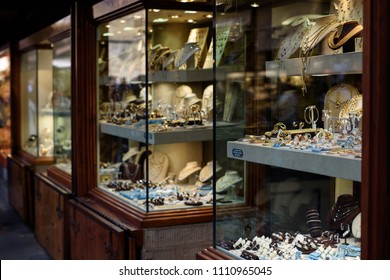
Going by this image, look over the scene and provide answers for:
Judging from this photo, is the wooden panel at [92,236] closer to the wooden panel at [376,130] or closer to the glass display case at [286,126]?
the glass display case at [286,126]

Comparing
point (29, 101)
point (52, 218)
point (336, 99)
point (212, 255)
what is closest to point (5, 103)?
point (29, 101)

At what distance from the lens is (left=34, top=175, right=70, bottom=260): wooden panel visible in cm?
430

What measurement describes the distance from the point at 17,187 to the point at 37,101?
0.97 metres

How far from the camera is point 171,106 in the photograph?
341 centimetres

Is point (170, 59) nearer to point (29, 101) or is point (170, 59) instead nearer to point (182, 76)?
point (182, 76)

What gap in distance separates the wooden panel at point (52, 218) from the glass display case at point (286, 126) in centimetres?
198

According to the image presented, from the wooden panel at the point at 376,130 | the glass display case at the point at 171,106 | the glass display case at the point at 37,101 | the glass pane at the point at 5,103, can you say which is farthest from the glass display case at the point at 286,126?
the glass pane at the point at 5,103

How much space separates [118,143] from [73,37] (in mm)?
851

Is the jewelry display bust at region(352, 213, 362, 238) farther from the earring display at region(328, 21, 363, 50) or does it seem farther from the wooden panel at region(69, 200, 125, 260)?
the wooden panel at region(69, 200, 125, 260)

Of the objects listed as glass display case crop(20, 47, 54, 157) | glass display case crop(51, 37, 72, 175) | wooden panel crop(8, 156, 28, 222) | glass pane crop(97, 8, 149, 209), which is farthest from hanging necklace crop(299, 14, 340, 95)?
wooden panel crop(8, 156, 28, 222)

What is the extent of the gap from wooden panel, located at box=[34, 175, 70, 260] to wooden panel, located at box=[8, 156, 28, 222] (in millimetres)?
726

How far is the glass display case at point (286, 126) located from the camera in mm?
2129
